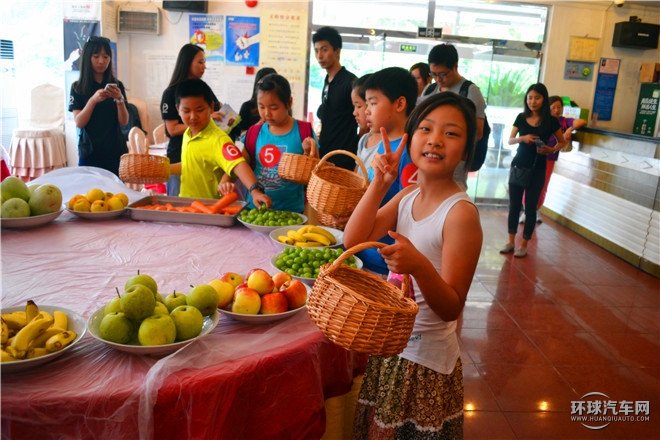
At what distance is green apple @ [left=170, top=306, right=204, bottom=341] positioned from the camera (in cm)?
112

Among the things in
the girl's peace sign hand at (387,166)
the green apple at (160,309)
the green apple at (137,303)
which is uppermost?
the girl's peace sign hand at (387,166)

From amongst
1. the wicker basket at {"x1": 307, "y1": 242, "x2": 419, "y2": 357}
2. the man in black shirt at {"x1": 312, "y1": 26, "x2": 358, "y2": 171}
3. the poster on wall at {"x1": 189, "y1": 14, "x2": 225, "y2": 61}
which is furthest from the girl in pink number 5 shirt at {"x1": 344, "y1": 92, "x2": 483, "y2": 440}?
the poster on wall at {"x1": 189, "y1": 14, "x2": 225, "y2": 61}

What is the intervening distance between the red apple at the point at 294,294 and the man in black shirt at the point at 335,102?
192cm

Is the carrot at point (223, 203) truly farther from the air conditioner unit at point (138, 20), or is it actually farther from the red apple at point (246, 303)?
the air conditioner unit at point (138, 20)

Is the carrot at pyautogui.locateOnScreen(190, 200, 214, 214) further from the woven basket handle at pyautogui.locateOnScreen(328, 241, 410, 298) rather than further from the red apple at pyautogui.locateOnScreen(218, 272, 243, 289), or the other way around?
the woven basket handle at pyautogui.locateOnScreen(328, 241, 410, 298)

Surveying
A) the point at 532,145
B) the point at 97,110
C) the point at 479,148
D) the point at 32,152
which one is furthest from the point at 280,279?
the point at 32,152

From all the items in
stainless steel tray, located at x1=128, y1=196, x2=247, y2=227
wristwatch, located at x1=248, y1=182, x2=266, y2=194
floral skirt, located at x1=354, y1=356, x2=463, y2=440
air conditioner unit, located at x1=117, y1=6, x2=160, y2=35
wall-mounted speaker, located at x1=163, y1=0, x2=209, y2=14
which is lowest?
floral skirt, located at x1=354, y1=356, x2=463, y2=440

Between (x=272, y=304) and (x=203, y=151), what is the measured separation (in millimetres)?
1480

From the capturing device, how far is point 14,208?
1.97 m

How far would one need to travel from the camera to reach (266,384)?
1134 mm

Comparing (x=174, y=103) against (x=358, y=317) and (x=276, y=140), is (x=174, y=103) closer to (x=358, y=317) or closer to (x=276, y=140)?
(x=276, y=140)

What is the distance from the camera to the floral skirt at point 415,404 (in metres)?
1.34

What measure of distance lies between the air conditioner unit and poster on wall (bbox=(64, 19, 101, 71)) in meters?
0.36

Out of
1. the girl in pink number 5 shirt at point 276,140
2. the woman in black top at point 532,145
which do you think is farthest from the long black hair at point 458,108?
the woman in black top at point 532,145
